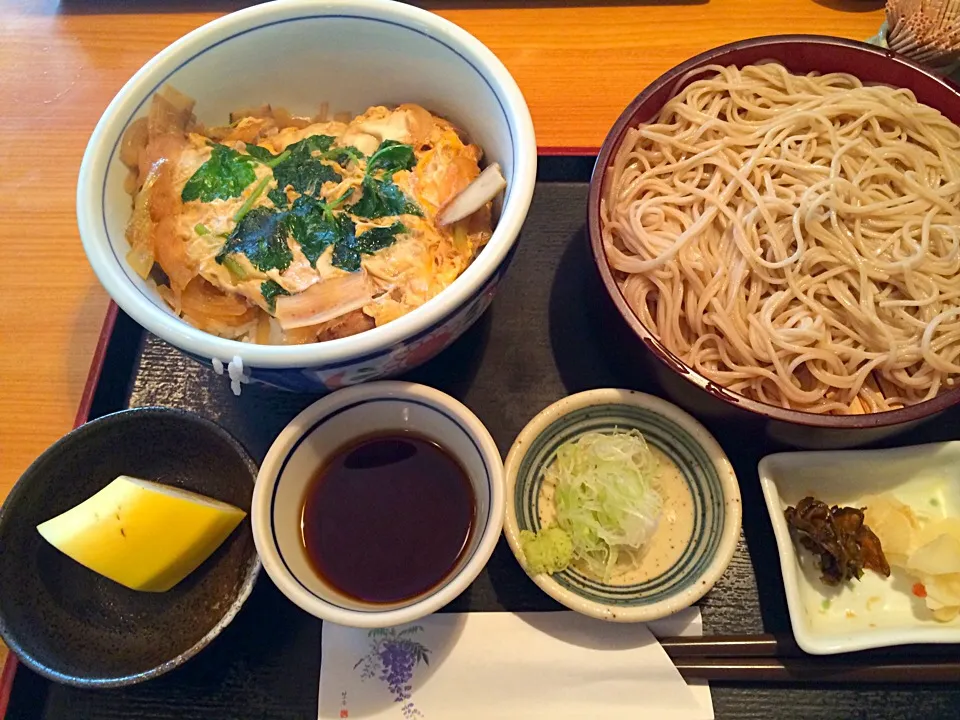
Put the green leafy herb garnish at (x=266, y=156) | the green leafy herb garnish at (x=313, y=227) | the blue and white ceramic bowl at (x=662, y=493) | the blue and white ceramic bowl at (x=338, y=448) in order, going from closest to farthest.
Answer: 1. the blue and white ceramic bowl at (x=338, y=448)
2. the blue and white ceramic bowl at (x=662, y=493)
3. the green leafy herb garnish at (x=313, y=227)
4. the green leafy herb garnish at (x=266, y=156)

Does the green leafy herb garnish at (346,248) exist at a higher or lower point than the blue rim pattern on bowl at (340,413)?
higher

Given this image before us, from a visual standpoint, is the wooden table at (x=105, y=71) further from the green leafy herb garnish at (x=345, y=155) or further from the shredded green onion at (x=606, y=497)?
the shredded green onion at (x=606, y=497)

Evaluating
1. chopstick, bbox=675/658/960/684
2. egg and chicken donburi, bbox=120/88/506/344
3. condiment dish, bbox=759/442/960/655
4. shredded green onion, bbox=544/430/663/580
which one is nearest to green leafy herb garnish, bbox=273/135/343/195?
egg and chicken donburi, bbox=120/88/506/344

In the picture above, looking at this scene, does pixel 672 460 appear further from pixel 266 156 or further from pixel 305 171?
pixel 266 156

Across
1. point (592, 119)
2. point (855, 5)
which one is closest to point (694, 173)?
point (592, 119)

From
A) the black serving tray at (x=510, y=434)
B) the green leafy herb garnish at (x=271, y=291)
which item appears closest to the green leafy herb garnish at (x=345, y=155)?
the green leafy herb garnish at (x=271, y=291)

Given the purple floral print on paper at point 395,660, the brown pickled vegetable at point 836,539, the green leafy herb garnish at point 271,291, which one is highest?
the green leafy herb garnish at point 271,291

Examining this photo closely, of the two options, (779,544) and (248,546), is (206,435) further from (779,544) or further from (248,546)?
(779,544)

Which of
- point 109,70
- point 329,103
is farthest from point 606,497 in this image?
point 109,70
